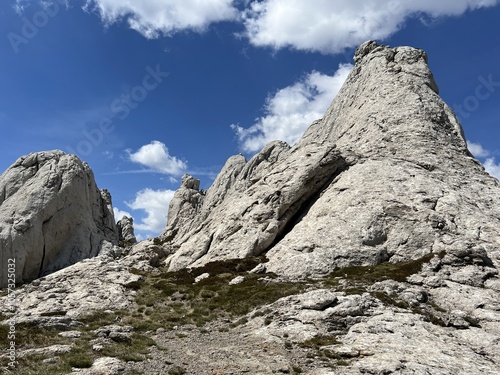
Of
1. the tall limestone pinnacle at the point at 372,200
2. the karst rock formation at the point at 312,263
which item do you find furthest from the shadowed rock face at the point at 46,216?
the tall limestone pinnacle at the point at 372,200

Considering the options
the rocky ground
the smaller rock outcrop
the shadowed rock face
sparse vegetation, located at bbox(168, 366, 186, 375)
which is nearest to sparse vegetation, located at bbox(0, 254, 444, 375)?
sparse vegetation, located at bbox(168, 366, 186, 375)

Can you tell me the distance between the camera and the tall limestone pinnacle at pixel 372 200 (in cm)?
4431

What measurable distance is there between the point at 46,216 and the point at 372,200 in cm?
5886

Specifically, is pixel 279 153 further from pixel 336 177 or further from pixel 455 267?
pixel 455 267

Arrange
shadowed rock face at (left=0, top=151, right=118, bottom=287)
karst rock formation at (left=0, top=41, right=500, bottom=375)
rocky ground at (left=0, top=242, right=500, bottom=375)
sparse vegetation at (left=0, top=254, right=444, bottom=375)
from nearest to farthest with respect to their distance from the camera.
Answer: rocky ground at (left=0, top=242, right=500, bottom=375) < sparse vegetation at (left=0, top=254, right=444, bottom=375) < karst rock formation at (left=0, top=41, right=500, bottom=375) < shadowed rock face at (left=0, top=151, right=118, bottom=287)

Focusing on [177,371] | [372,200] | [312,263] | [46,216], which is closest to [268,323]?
[177,371]

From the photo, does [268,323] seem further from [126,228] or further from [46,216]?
[126,228]

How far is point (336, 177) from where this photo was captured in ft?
194

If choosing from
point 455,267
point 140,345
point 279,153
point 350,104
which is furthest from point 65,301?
point 279,153

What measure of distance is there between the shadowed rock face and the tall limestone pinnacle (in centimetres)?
2234

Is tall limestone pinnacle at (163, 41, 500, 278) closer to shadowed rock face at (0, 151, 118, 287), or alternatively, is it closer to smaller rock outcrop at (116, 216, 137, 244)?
shadowed rock face at (0, 151, 118, 287)

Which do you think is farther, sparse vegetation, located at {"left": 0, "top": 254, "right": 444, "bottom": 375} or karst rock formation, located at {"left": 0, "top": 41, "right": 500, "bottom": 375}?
karst rock formation, located at {"left": 0, "top": 41, "right": 500, "bottom": 375}

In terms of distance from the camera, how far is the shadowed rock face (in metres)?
65.2

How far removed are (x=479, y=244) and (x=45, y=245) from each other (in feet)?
228
